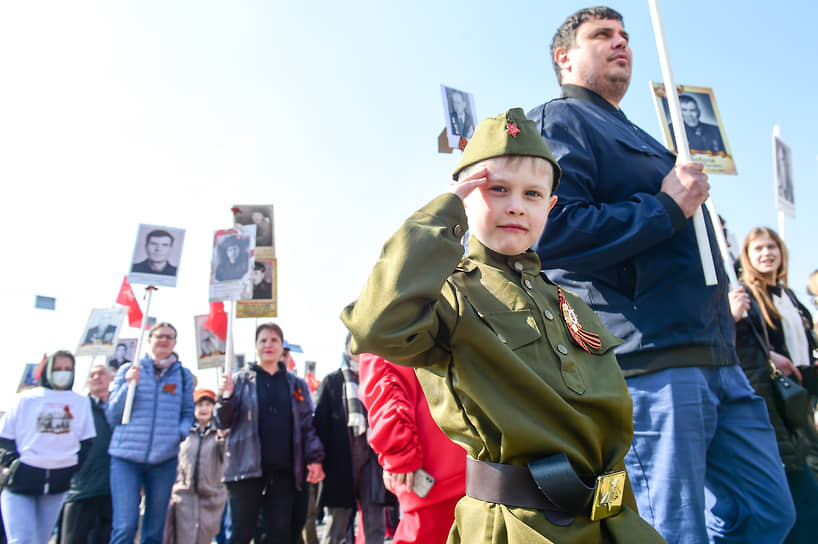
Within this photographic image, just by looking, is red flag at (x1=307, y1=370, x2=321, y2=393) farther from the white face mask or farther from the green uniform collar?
the green uniform collar

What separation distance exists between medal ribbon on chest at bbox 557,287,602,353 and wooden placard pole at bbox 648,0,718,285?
2.36ft

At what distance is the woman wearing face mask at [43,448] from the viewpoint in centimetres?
617

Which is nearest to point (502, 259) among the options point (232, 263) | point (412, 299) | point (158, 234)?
point (412, 299)

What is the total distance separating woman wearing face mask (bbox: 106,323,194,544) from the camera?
5777 millimetres

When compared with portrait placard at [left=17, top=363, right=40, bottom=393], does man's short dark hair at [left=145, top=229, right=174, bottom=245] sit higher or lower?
higher

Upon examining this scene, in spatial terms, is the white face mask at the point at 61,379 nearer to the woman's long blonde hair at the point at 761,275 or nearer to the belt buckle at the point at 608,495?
the woman's long blonde hair at the point at 761,275

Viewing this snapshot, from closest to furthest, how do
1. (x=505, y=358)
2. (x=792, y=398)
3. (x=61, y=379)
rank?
(x=505, y=358) < (x=792, y=398) < (x=61, y=379)

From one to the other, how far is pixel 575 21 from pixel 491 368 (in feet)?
6.17

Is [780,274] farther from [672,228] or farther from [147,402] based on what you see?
[147,402]

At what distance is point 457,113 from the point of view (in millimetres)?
7105

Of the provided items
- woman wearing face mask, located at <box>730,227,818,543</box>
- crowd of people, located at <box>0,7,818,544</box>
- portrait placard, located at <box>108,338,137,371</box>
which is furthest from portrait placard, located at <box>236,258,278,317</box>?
portrait placard, located at <box>108,338,137,371</box>

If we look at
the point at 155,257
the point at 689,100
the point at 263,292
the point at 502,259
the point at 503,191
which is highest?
the point at 689,100

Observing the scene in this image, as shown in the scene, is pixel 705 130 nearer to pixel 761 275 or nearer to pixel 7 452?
pixel 761 275

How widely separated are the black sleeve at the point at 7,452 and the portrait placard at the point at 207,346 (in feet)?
13.9
